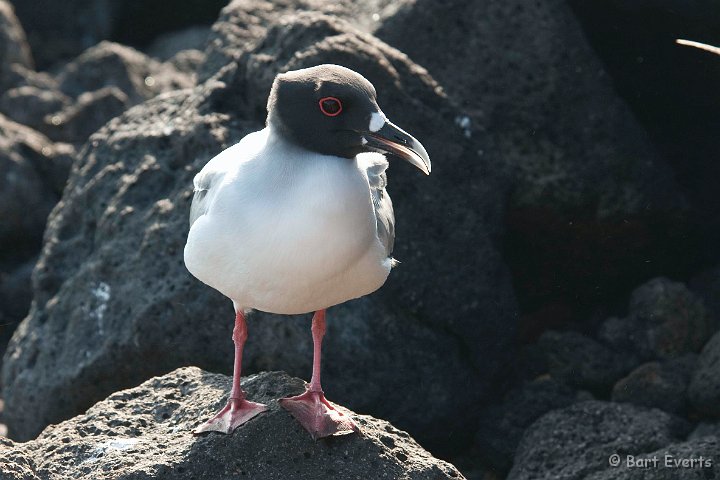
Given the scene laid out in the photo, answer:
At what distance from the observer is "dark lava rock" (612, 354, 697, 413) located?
8.58 m

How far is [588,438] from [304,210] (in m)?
3.24

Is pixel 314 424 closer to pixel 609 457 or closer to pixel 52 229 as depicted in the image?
pixel 609 457

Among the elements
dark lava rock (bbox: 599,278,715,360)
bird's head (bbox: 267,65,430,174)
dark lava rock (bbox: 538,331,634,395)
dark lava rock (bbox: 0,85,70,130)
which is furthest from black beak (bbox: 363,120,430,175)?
dark lava rock (bbox: 0,85,70,130)

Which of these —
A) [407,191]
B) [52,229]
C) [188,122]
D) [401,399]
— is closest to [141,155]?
[188,122]

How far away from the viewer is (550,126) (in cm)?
956

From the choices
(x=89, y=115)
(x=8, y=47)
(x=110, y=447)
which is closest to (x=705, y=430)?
(x=110, y=447)

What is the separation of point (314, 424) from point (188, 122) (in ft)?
11.4

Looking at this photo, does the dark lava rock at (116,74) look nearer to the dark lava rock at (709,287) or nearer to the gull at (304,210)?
the dark lava rock at (709,287)

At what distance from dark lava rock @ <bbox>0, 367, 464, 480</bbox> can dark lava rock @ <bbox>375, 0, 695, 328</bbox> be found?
3.69 meters

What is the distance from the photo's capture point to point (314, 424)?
19.9 ft

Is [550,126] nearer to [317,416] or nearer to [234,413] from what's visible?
[317,416]

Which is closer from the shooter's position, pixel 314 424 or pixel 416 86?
pixel 314 424

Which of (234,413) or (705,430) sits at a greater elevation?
(234,413)

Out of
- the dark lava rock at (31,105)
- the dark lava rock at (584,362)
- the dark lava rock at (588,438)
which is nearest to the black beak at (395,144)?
the dark lava rock at (588,438)
